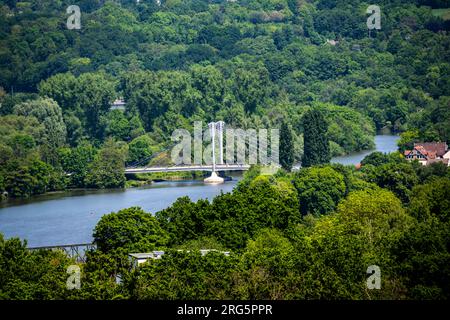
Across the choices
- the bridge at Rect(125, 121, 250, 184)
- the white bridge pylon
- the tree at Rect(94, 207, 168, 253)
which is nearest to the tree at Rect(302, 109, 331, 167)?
the bridge at Rect(125, 121, 250, 184)

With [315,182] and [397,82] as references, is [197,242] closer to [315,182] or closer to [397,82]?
[315,182]

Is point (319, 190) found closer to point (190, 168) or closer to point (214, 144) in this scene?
point (190, 168)

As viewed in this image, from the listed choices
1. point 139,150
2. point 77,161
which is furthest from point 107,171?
point 139,150

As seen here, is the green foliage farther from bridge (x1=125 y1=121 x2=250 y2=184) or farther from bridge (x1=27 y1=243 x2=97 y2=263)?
bridge (x1=125 y1=121 x2=250 y2=184)

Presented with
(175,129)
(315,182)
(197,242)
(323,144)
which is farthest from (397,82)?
(197,242)

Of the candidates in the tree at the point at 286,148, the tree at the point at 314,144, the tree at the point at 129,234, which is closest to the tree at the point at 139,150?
the tree at the point at 286,148

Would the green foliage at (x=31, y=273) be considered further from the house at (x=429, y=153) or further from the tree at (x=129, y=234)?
the house at (x=429, y=153)
